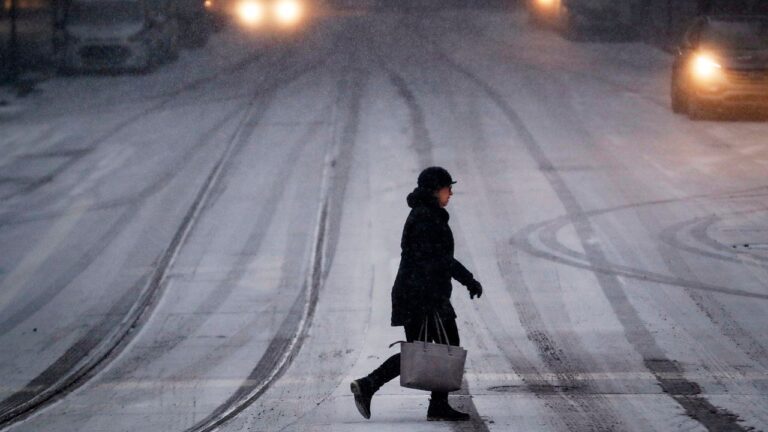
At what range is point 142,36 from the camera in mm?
31594

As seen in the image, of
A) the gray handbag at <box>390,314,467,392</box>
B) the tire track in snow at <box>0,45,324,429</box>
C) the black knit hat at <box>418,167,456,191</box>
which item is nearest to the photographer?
the gray handbag at <box>390,314,467,392</box>

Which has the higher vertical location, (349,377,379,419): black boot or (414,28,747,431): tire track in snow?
(349,377,379,419): black boot

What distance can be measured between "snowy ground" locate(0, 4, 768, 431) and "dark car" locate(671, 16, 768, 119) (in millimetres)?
479

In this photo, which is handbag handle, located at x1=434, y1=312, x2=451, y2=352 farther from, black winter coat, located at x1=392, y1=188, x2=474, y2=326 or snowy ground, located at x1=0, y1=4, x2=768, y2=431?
snowy ground, located at x1=0, y1=4, x2=768, y2=431

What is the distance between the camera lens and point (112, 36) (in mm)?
31281

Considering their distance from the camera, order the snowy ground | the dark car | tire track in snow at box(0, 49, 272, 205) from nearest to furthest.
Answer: the snowy ground, tire track in snow at box(0, 49, 272, 205), the dark car

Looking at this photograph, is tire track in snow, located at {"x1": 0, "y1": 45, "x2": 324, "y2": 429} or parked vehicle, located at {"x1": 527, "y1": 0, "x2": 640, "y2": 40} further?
parked vehicle, located at {"x1": 527, "y1": 0, "x2": 640, "y2": 40}

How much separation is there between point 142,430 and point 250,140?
13.4m

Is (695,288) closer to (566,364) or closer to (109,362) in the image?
(566,364)

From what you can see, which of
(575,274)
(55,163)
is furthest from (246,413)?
(55,163)

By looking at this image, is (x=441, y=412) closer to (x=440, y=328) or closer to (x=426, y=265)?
(x=440, y=328)

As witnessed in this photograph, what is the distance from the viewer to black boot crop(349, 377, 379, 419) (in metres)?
7.62

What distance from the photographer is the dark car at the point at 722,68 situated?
2236cm

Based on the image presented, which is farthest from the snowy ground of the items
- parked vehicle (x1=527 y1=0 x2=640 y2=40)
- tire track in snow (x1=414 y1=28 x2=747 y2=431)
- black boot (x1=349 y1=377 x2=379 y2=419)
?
parked vehicle (x1=527 y1=0 x2=640 y2=40)
